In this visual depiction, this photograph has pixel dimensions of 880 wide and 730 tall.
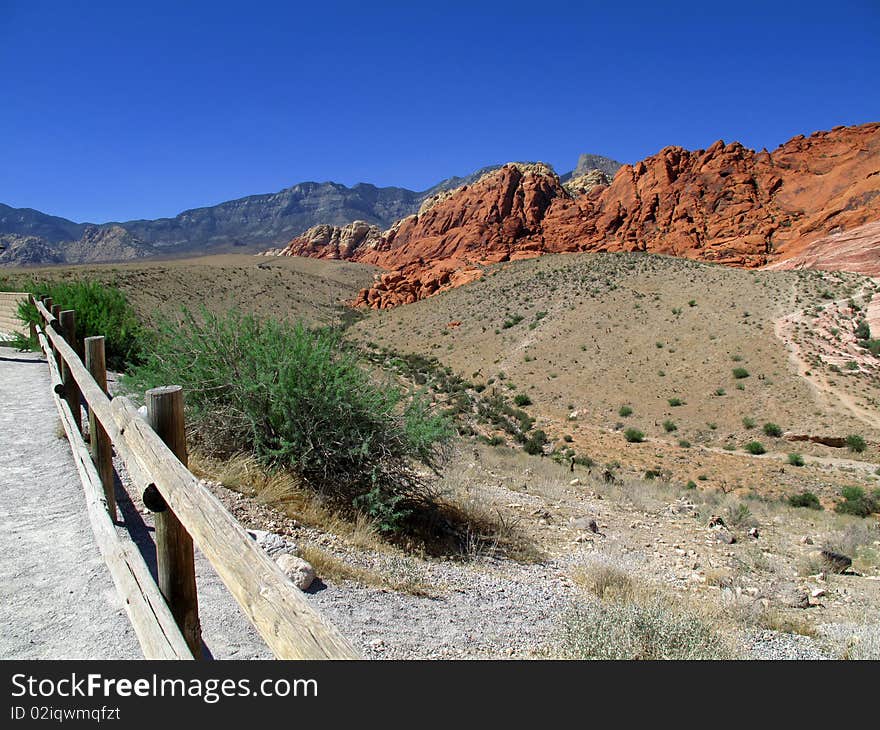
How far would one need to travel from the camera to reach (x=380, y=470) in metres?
7.06

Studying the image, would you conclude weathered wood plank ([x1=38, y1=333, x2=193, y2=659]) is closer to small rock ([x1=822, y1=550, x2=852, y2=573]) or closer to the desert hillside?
small rock ([x1=822, y1=550, x2=852, y2=573])

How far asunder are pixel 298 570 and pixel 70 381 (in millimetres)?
3537

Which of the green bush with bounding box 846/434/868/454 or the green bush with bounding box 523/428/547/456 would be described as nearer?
the green bush with bounding box 523/428/547/456

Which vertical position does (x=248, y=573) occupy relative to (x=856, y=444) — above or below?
above

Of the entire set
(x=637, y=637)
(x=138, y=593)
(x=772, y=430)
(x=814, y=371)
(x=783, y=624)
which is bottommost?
(x=772, y=430)

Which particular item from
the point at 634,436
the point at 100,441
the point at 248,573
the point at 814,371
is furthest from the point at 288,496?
the point at 814,371

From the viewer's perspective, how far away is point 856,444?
21172 millimetres

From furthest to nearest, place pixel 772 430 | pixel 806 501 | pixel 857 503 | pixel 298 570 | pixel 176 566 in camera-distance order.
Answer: pixel 772 430 → pixel 806 501 → pixel 857 503 → pixel 298 570 → pixel 176 566

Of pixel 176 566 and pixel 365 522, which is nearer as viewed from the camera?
pixel 176 566

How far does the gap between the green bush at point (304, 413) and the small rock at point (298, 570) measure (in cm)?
168

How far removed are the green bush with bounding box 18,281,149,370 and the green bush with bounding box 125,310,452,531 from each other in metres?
6.04

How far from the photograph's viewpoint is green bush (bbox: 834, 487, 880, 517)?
15.1 metres

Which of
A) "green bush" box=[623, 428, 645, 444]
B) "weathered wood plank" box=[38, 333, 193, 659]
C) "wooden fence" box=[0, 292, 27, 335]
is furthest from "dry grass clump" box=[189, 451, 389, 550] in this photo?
"green bush" box=[623, 428, 645, 444]

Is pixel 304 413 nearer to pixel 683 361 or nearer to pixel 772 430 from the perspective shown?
pixel 772 430
